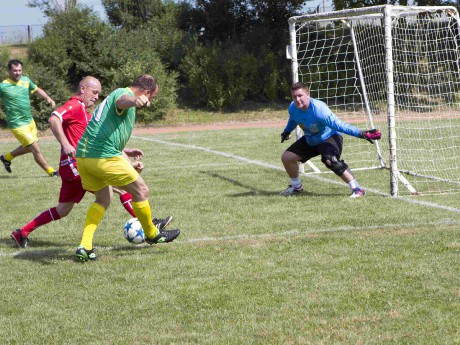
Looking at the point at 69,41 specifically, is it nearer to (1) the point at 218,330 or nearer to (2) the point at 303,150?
(2) the point at 303,150

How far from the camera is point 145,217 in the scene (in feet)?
24.3

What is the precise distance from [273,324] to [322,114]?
5.66 meters

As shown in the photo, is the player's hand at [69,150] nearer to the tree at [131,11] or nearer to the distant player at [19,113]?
the distant player at [19,113]

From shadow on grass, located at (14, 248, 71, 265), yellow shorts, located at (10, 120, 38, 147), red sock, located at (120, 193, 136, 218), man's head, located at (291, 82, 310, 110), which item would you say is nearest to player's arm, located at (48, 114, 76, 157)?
red sock, located at (120, 193, 136, 218)

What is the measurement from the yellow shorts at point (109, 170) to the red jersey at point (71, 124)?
722 mm

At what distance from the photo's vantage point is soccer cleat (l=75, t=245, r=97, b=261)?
7.23 m

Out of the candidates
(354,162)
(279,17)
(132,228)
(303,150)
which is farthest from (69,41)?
(132,228)

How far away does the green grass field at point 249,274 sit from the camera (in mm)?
5180

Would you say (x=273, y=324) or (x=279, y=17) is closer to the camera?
(x=273, y=324)

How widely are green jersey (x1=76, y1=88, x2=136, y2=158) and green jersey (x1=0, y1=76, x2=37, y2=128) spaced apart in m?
7.48

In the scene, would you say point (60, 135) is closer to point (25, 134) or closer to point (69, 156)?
point (69, 156)

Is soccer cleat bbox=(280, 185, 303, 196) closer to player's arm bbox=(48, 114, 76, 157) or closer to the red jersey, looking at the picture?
the red jersey

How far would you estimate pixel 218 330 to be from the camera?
17.0 ft

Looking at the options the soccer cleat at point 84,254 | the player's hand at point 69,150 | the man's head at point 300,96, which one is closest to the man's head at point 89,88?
the player's hand at point 69,150
